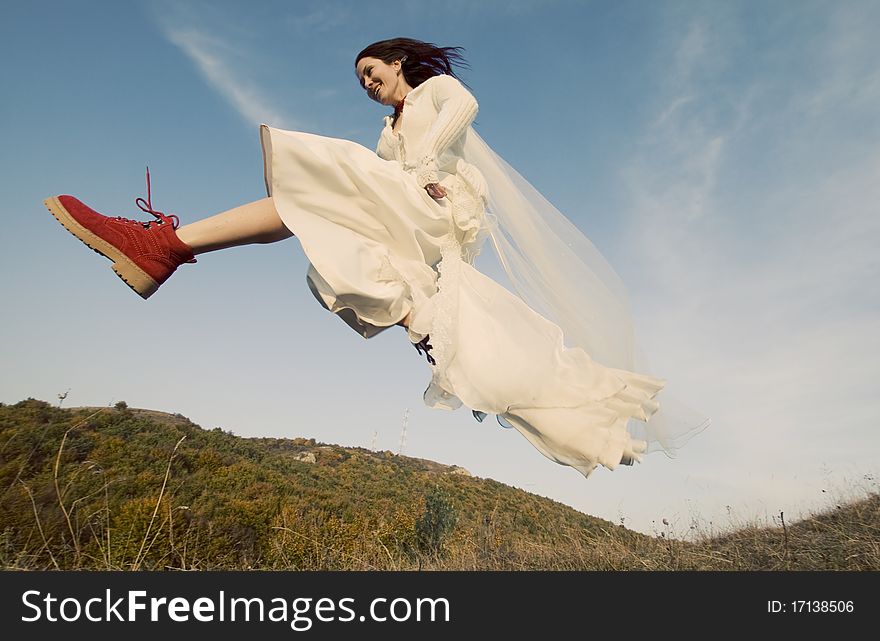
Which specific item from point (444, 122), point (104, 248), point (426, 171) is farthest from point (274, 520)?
point (444, 122)

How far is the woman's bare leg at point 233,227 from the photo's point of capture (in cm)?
211

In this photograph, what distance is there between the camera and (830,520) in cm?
392

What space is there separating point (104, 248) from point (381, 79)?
5.33ft

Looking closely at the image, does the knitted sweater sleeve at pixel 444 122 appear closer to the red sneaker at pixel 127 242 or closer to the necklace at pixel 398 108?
the necklace at pixel 398 108

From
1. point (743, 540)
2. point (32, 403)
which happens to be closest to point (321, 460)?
point (32, 403)

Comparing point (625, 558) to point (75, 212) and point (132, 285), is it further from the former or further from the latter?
point (75, 212)

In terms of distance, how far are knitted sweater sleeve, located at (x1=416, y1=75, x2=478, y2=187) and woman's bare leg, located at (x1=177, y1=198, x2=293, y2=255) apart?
70cm

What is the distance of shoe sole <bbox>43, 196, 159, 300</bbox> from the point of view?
6.64ft

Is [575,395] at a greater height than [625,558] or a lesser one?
greater

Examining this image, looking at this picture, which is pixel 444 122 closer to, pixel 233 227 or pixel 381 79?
pixel 381 79

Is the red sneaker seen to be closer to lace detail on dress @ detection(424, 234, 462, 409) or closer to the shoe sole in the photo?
the shoe sole

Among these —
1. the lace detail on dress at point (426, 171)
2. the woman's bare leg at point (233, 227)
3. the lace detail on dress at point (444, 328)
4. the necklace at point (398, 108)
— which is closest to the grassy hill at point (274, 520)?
the woman's bare leg at point (233, 227)

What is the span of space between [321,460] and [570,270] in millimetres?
25888

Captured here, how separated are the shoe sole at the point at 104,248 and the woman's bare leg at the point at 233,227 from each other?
221 millimetres
